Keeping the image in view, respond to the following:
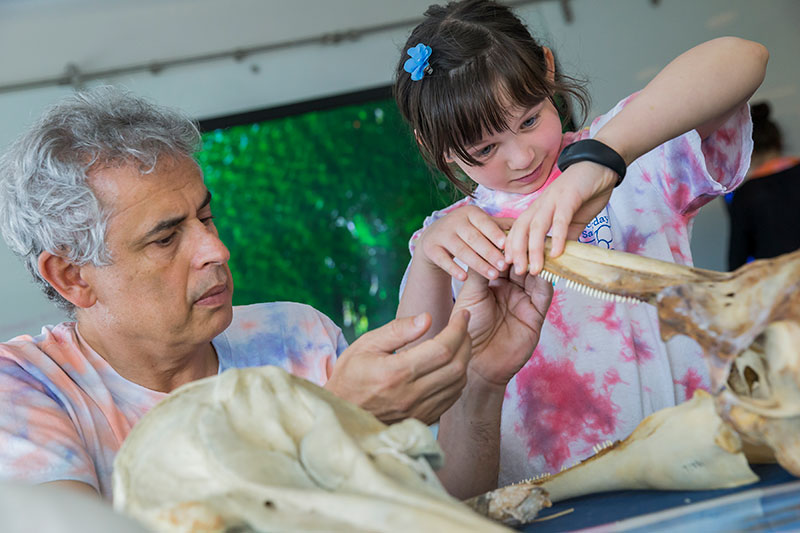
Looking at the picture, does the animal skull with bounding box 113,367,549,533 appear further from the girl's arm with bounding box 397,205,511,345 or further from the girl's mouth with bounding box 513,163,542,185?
the girl's mouth with bounding box 513,163,542,185

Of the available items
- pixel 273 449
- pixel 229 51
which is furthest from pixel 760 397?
pixel 229 51

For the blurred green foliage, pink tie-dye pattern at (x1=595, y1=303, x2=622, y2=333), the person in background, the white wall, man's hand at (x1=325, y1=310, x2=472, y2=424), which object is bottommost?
man's hand at (x1=325, y1=310, x2=472, y2=424)

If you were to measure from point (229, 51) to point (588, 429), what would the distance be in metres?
3.13

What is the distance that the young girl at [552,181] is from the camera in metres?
1.28

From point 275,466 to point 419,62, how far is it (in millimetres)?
913

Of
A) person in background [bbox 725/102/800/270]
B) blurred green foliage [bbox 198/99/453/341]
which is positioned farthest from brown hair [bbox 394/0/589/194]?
blurred green foliage [bbox 198/99/453/341]

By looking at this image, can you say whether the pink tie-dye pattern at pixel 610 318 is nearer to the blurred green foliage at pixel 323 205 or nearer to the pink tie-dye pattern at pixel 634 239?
the pink tie-dye pattern at pixel 634 239

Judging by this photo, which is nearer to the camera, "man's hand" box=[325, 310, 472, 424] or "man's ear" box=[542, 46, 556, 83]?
"man's hand" box=[325, 310, 472, 424]

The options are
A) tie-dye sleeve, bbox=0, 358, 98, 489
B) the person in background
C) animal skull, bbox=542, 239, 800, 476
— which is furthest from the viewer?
the person in background

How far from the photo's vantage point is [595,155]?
1167 millimetres

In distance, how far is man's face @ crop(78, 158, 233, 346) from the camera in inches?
56.3

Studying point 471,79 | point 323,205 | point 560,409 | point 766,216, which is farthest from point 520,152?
point 323,205

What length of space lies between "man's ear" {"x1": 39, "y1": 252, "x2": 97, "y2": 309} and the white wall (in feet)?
8.00

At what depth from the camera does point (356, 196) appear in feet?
13.4
